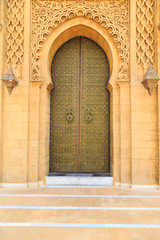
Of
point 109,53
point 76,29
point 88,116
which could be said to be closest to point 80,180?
point 88,116

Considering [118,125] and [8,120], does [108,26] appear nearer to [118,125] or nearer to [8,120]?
[118,125]

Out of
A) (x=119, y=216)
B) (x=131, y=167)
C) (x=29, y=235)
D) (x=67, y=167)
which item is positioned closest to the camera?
(x=29, y=235)

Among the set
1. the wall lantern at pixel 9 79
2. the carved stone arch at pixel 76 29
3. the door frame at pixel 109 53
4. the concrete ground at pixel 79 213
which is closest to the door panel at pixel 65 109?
the door frame at pixel 109 53

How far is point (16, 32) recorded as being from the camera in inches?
→ 231

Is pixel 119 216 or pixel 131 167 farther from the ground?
pixel 131 167

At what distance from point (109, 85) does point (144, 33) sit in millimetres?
2098

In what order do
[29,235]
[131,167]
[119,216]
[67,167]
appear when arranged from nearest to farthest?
[29,235]
[119,216]
[131,167]
[67,167]

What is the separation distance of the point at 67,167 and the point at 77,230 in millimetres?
3164

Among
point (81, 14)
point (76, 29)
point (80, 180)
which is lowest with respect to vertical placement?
point (80, 180)

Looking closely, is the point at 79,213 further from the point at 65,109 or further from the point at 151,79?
the point at 151,79

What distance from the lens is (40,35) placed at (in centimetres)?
592

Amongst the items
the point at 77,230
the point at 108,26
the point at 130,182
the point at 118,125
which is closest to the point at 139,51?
the point at 108,26

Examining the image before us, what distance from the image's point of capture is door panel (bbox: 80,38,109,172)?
639 centimetres

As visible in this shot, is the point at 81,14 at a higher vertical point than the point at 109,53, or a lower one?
higher
